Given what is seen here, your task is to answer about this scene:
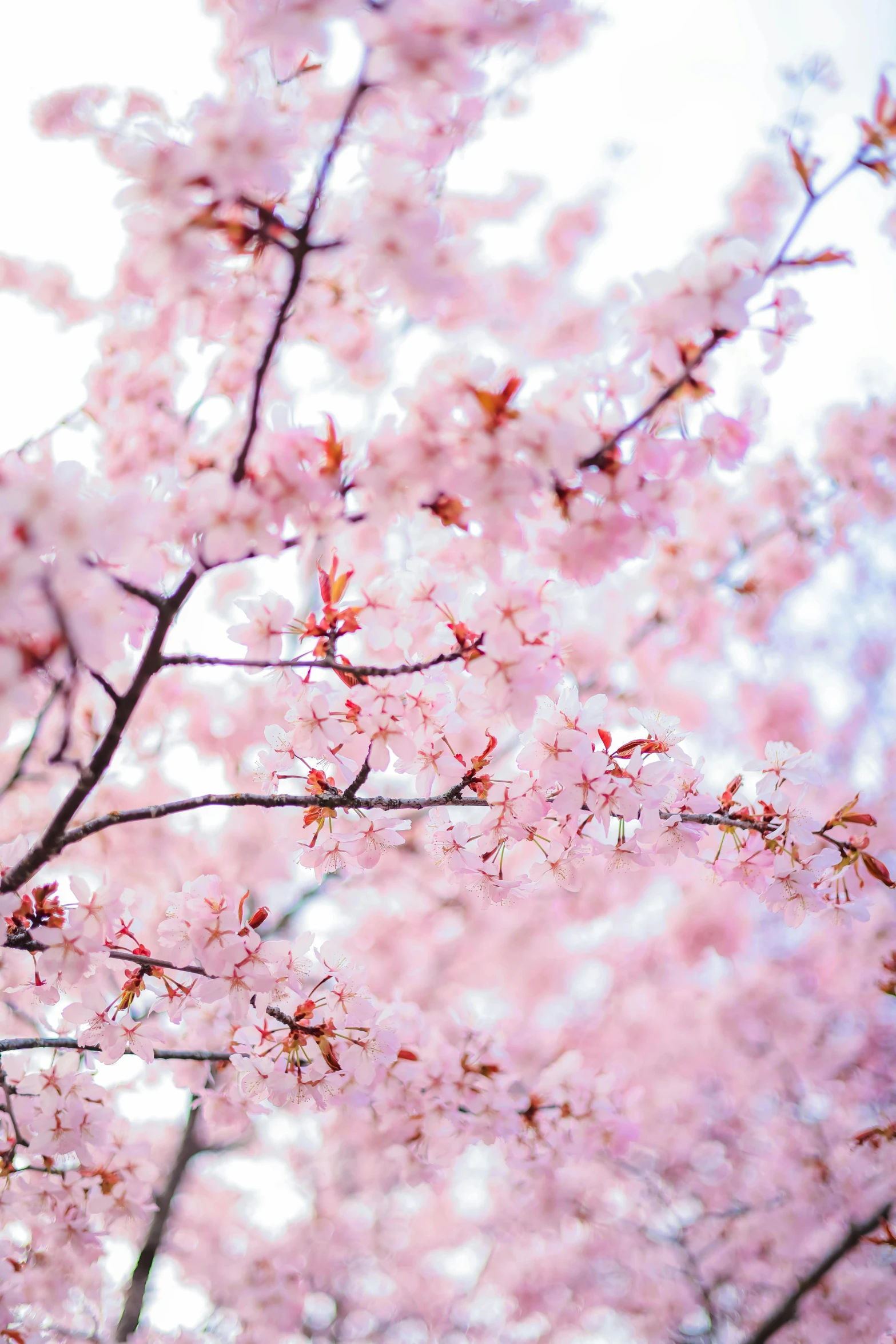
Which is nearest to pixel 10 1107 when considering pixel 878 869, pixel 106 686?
pixel 106 686

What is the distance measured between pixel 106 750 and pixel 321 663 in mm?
559

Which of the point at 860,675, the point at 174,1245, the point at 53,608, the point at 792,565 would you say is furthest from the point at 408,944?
the point at 860,675

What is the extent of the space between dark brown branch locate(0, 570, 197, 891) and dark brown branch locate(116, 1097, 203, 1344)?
3.68 metres

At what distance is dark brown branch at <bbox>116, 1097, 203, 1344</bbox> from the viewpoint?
15.1 feet

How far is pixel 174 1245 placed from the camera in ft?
23.7

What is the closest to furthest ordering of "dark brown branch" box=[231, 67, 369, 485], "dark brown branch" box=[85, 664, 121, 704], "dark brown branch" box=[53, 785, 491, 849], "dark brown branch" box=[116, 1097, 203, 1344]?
"dark brown branch" box=[231, 67, 369, 485]
"dark brown branch" box=[85, 664, 121, 704]
"dark brown branch" box=[53, 785, 491, 849]
"dark brown branch" box=[116, 1097, 203, 1344]

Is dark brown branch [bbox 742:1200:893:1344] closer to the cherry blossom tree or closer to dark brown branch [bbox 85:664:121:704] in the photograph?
the cherry blossom tree

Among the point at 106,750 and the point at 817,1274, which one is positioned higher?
the point at 106,750

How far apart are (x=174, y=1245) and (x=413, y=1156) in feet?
20.4

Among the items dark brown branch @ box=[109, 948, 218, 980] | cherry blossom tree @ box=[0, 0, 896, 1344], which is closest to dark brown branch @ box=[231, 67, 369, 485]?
cherry blossom tree @ box=[0, 0, 896, 1344]

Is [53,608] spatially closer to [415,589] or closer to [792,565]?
[415,589]

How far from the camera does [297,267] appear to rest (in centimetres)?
132

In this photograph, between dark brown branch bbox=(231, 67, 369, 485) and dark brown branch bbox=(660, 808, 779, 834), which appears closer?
dark brown branch bbox=(231, 67, 369, 485)

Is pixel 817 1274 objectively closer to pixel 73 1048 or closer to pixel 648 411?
pixel 73 1048
